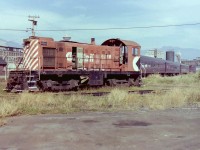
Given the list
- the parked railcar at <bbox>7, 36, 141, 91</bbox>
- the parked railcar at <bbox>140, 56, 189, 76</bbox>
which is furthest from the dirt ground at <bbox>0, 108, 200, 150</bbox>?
the parked railcar at <bbox>140, 56, 189, 76</bbox>

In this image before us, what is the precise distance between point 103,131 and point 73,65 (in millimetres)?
13724

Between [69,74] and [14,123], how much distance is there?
1120cm

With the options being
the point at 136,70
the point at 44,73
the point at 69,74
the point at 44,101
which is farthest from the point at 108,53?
the point at 44,101

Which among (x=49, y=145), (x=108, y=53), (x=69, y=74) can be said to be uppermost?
(x=108, y=53)

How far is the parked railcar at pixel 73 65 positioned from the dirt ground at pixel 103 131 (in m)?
8.70

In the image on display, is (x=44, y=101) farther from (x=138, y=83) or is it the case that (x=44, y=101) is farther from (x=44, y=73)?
(x=138, y=83)

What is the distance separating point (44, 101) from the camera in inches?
525

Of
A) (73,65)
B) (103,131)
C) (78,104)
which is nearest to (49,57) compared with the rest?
(73,65)

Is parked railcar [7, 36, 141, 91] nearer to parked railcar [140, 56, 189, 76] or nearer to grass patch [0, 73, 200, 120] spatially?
grass patch [0, 73, 200, 120]

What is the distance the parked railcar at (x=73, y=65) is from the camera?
18984 mm

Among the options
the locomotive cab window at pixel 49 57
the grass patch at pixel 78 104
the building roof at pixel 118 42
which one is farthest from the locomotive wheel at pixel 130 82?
the grass patch at pixel 78 104

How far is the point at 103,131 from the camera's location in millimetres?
7918

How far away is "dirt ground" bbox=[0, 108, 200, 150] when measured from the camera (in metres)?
6.54

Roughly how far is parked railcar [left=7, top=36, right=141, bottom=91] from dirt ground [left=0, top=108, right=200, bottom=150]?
28.6 feet
